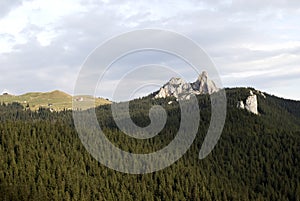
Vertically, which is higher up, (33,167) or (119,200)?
(33,167)

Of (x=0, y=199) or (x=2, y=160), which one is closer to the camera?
(x=0, y=199)

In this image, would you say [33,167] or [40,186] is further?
[33,167]

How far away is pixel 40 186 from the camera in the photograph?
181 m

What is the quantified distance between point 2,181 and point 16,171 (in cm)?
1339

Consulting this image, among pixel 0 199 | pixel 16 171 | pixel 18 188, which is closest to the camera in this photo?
pixel 0 199

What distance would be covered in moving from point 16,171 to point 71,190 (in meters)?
26.3

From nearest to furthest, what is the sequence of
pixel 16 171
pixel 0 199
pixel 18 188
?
pixel 0 199
pixel 18 188
pixel 16 171

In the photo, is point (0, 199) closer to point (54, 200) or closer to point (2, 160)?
point (54, 200)

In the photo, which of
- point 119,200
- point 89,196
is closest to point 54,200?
point 89,196

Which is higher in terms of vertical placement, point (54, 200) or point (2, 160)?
point (2, 160)

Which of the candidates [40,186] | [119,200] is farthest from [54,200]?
[119,200]

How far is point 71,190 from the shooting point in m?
195

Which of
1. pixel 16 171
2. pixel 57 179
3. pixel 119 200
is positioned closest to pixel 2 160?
pixel 16 171

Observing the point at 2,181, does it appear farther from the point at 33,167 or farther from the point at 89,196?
the point at 89,196
